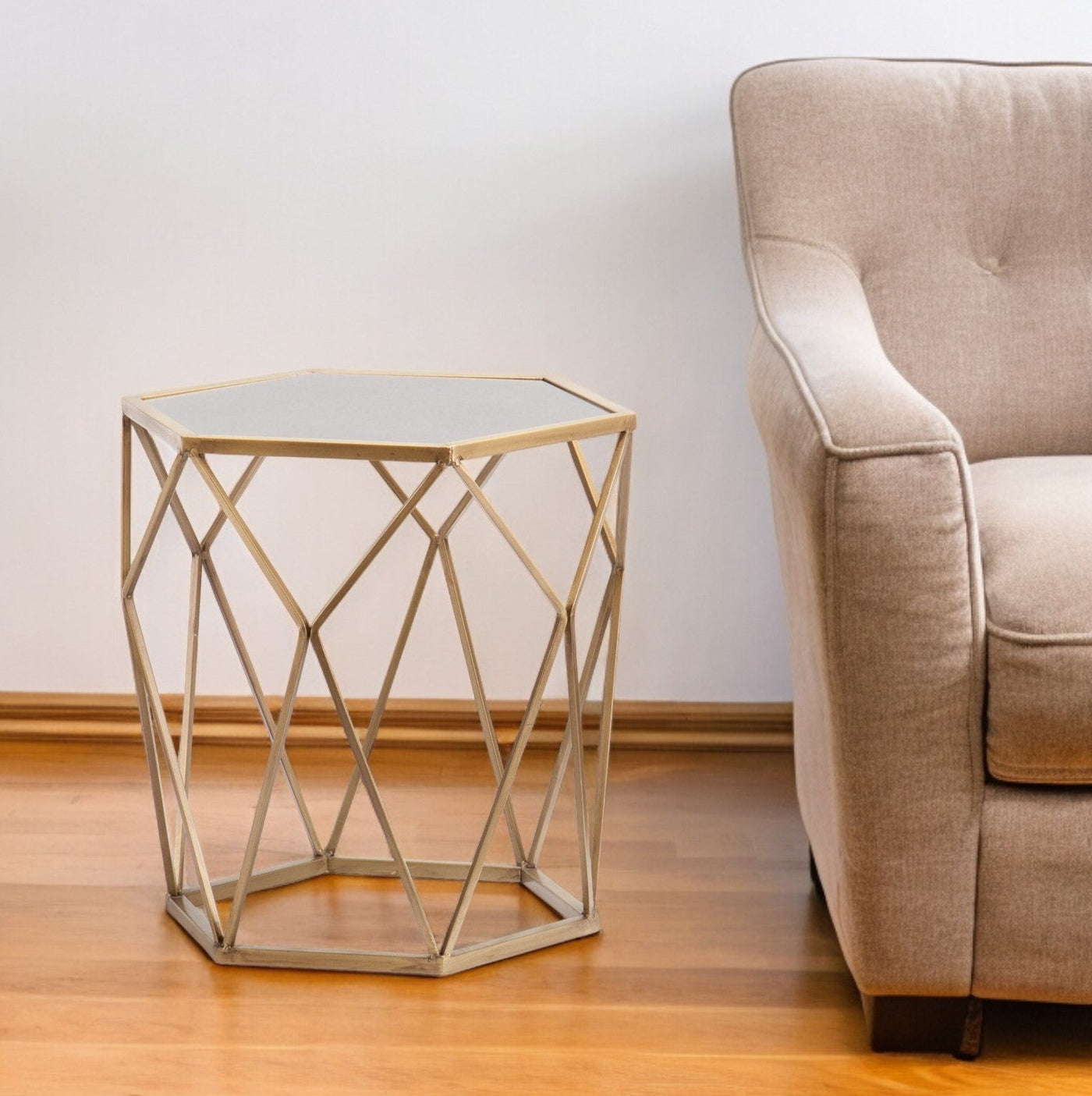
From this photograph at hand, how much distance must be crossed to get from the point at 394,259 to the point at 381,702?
1.85ft

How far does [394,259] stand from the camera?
62.1 inches

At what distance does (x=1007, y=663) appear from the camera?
934 millimetres

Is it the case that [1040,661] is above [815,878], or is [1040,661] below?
above

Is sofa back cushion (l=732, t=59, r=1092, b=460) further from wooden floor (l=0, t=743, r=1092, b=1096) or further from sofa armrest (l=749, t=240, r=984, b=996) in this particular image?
wooden floor (l=0, t=743, r=1092, b=1096)

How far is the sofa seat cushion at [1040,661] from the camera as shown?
0.93 m

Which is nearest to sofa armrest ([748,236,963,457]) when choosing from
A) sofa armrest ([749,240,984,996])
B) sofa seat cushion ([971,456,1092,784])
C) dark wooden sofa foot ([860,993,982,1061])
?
sofa armrest ([749,240,984,996])

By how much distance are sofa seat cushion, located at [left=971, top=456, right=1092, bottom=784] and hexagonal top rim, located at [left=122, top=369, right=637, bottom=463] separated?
1.09 ft

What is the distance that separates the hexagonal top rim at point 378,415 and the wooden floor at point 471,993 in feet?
1.52

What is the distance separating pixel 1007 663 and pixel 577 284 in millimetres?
810

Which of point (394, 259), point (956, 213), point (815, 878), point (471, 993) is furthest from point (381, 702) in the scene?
point (956, 213)

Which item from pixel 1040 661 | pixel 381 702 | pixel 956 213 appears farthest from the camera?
pixel 956 213

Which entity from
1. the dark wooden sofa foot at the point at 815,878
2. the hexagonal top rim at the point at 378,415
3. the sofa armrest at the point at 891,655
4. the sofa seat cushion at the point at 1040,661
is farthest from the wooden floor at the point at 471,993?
the hexagonal top rim at the point at 378,415

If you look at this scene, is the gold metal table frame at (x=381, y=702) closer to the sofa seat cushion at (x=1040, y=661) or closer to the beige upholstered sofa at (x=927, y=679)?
the beige upholstered sofa at (x=927, y=679)

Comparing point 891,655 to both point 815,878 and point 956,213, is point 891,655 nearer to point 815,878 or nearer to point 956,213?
point 815,878
